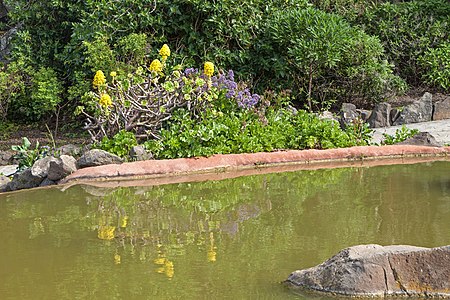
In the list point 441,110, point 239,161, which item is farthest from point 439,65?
point 239,161

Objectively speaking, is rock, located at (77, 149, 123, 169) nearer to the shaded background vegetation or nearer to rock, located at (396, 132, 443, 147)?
the shaded background vegetation

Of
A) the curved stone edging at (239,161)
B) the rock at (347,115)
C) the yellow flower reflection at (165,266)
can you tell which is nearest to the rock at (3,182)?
the curved stone edging at (239,161)

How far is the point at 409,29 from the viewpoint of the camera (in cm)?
1606

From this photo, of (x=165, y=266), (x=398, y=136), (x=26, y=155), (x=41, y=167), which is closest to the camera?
(x=165, y=266)

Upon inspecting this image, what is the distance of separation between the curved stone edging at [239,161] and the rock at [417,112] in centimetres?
247

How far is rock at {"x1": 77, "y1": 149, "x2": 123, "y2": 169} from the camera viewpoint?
988 cm

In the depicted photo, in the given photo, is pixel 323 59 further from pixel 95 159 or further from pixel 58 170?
pixel 58 170

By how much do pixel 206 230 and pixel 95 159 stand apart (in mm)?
3222

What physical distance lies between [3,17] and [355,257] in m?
14.2

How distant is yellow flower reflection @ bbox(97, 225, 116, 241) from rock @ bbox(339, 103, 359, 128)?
5700mm

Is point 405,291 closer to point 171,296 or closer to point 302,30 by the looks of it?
point 171,296

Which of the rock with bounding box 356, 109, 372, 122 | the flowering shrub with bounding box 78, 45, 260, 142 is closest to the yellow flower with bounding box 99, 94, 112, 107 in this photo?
the flowering shrub with bounding box 78, 45, 260, 142

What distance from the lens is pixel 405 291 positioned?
505 cm

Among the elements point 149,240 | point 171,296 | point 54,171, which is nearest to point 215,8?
point 54,171
